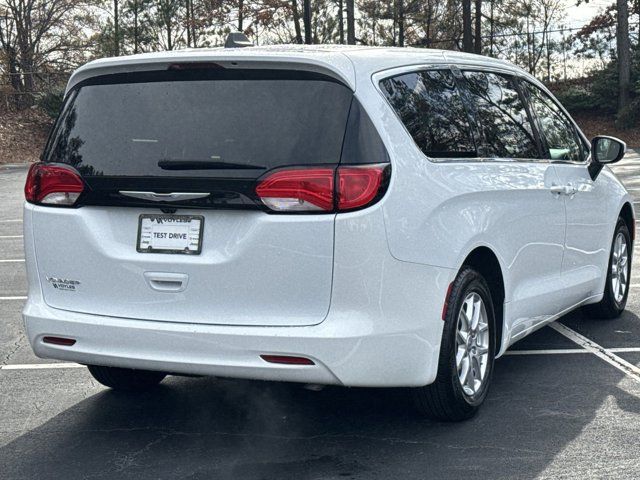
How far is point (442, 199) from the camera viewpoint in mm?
4832

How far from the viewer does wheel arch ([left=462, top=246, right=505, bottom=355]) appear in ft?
17.2

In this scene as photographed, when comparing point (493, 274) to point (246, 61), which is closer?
point (246, 61)

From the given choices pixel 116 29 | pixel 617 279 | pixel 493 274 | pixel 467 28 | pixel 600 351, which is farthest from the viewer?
pixel 116 29

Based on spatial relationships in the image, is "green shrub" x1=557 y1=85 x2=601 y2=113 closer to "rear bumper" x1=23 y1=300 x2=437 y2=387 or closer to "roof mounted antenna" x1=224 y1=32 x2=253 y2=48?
"roof mounted antenna" x1=224 y1=32 x2=253 y2=48

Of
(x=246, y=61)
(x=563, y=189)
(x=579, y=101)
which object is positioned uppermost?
(x=246, y=61)

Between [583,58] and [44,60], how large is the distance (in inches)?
876

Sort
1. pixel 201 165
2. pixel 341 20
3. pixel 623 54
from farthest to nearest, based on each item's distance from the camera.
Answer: pixel 341 20, pixel 623 54, pixel 201 165

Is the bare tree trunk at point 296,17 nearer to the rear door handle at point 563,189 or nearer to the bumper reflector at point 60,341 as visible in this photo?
the rear door handle at point 563,189

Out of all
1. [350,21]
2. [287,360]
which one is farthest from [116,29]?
[287,360]

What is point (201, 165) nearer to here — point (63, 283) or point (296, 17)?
point (63, 283)

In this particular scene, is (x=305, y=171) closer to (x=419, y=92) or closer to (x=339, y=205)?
(x=339, y=205)

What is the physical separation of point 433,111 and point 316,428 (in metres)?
1.60

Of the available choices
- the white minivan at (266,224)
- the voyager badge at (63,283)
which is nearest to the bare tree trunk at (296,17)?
the white minivan at (266,224)

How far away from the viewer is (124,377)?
5770mm
